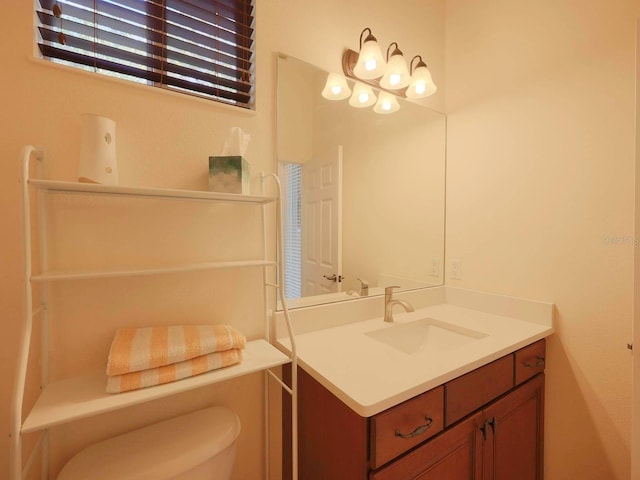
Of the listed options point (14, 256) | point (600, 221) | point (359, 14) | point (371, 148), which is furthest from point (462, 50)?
point (14, 256)

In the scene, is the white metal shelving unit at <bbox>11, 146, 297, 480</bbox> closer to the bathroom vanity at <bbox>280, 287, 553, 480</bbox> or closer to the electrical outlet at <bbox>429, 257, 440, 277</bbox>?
the bathroom vanity at <bbox>280, 287, 553, 480</bbox>

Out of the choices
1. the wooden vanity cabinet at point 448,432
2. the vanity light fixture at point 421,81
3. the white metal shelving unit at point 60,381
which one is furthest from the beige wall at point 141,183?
the vanity light fixture at point 421,81

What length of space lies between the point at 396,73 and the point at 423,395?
1396 mm

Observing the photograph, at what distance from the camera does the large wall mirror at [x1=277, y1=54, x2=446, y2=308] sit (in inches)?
49.9

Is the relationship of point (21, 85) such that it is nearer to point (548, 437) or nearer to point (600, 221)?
point (600, 221)

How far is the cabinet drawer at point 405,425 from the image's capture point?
78cm

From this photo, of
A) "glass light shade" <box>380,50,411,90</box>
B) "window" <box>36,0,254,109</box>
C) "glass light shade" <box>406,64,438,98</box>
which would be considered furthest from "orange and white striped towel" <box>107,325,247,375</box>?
"glass light shade" <box>406,64,438,98</box>

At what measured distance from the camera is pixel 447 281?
1.78m

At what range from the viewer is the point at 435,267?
1775 mm

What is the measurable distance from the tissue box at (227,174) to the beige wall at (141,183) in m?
0.11

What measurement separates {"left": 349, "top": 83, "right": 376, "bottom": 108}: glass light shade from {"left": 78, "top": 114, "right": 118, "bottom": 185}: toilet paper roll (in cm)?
105

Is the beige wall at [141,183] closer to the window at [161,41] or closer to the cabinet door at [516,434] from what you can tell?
the window at [161,41]

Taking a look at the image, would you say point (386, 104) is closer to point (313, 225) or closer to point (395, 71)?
point (395, 71)

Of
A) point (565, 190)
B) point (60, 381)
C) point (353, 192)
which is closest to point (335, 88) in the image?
point (353, 192)
